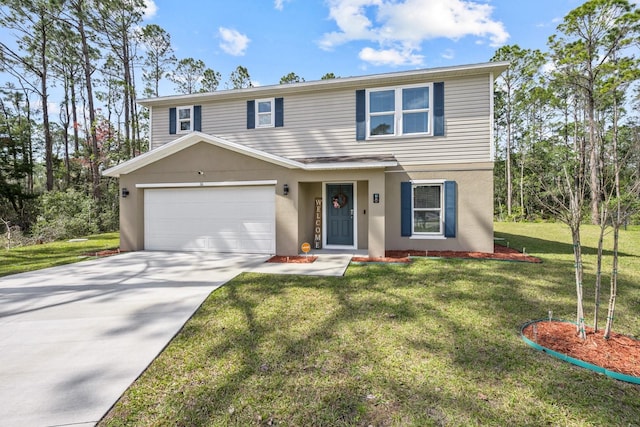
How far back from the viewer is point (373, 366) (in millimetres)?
2918

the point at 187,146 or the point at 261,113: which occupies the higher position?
the point at 261,113

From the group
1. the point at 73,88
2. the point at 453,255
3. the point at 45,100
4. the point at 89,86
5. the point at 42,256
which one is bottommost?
the point at 42,256

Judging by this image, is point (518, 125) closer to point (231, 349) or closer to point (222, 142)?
point (222, 142)

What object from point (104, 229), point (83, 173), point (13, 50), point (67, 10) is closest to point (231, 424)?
point (104, 229)

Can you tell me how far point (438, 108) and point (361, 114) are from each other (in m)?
2.28

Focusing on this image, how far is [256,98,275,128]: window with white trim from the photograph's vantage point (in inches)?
399

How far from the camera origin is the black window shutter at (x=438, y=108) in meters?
8.62

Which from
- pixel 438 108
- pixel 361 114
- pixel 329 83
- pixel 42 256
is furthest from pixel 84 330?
pixel 438 108

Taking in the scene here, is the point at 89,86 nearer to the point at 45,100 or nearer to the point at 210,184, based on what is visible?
the point at 45,100

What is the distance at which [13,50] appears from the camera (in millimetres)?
17109

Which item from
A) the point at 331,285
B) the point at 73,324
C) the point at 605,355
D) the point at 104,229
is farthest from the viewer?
the point at 104,229

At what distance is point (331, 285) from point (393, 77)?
6607mm

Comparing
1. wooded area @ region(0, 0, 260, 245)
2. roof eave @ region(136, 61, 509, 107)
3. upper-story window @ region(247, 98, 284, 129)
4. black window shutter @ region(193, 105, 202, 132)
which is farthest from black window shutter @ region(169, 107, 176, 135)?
wooded area @ region(0, 0, 260, 245)

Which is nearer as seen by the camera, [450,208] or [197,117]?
[450,208]
